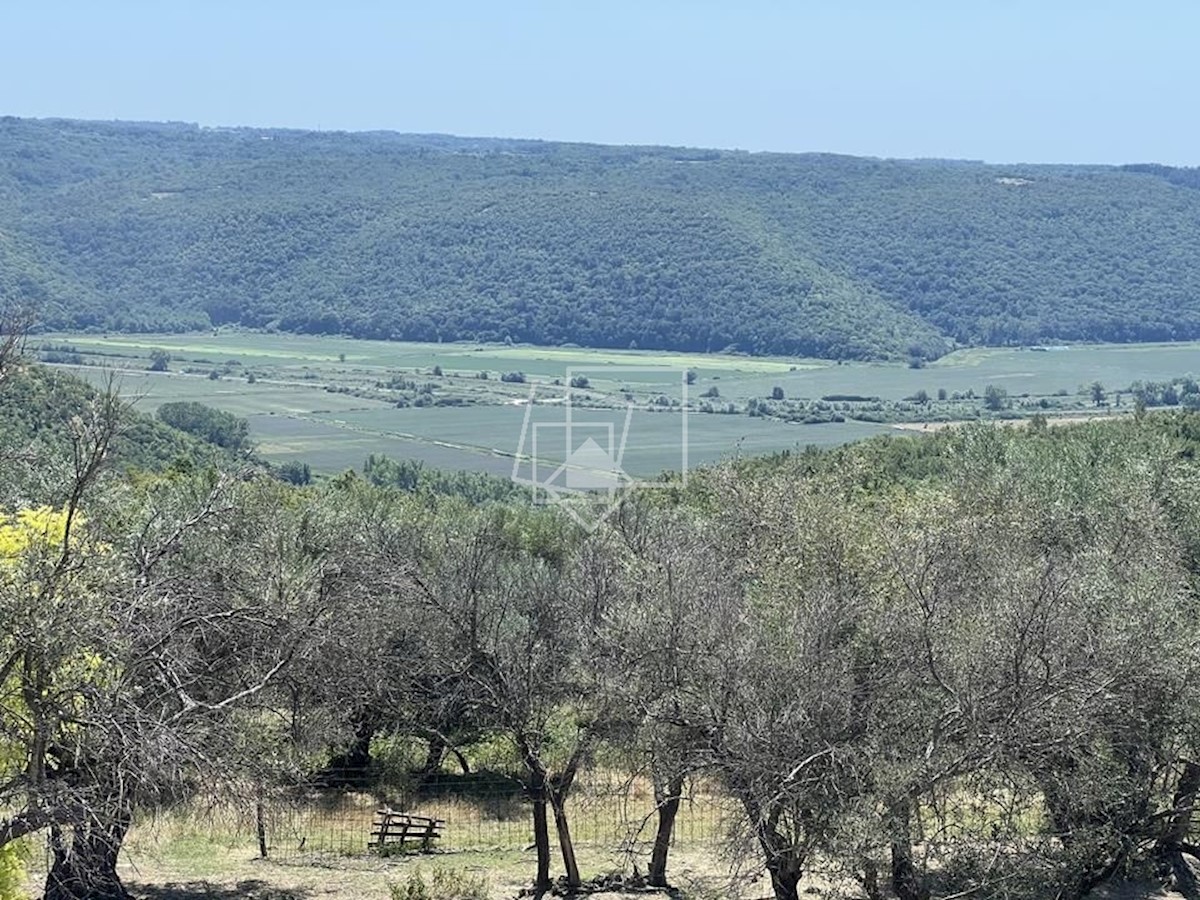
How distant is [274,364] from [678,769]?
112 m

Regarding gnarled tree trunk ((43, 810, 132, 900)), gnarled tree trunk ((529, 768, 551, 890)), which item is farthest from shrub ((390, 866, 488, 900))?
gnarled tree trunk ((43, 810, 132, 900))

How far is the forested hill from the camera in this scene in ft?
437

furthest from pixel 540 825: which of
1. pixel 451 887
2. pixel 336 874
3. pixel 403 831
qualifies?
pixel 403 831

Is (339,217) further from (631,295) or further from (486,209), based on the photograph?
(631,295)

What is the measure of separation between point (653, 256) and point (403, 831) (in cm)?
11933

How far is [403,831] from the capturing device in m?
20.9

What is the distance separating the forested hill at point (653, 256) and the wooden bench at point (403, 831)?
10679 centimetres

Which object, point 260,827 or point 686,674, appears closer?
point 686,674

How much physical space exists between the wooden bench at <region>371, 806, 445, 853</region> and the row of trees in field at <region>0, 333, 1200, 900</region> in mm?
1486

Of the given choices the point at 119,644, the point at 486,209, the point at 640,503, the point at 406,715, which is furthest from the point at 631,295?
the point at 119,644

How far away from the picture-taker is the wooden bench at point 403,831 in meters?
20.8

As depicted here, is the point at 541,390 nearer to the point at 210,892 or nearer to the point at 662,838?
the point at 662,838

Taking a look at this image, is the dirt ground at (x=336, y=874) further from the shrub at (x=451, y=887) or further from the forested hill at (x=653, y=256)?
the forested hill at (x=653, y=256)

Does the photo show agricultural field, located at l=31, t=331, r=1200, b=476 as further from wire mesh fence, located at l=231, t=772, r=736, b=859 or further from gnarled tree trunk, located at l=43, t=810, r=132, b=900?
gnarled tree trunk, located at l=43, t=810, r=132, b=900
